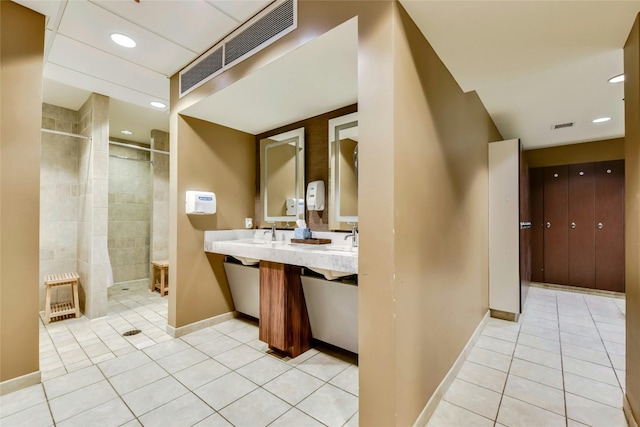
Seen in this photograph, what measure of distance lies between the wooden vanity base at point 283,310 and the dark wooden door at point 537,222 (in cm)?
480

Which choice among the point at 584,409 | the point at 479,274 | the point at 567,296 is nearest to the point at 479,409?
the point at 584,409

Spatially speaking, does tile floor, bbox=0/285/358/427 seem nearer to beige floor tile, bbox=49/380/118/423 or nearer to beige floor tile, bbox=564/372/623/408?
beige floor tile, bbox=49/380/118/423

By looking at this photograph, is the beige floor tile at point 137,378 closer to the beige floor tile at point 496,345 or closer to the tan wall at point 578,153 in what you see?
the beige floor tile at point 496,345

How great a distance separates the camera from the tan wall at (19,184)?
2.01 m

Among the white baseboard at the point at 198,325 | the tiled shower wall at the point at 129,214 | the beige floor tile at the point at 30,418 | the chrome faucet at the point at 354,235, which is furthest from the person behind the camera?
the tiled shower wall at the point at 129,214

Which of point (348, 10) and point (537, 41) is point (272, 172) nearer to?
point (348, 10)

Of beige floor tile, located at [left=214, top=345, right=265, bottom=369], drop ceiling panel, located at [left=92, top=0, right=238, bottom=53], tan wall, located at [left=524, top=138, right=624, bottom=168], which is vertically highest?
drop ceiling panel, located at [left=92, top=0, right=238, bottom=53]

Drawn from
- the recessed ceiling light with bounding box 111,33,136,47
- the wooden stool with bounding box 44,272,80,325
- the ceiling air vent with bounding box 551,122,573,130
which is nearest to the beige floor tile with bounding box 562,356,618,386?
the ceiling air vent with bounding box 551,122,573,130

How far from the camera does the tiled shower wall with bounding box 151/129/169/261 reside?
16.2 ft

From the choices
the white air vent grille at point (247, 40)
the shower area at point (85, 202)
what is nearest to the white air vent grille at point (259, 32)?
the white air vent grille at point (247, 40)

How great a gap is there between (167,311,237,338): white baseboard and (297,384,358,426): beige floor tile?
1.71 meters

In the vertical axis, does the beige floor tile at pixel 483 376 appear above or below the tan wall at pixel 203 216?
below

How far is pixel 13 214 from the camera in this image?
2047 millimetres

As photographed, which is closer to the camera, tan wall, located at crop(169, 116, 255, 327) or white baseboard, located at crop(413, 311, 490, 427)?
white baseboard, located at crop(413, 311, 490, 427)
